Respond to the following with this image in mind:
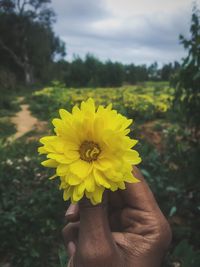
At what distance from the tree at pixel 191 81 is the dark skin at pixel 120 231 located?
2249 millimetres

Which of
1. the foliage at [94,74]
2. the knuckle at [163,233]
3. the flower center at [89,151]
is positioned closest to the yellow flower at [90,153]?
the flower center at [89,151]

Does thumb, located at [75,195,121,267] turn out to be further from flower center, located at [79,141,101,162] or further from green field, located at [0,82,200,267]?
green field, located at [0,82,200,267]

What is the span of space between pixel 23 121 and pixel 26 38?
943 inches

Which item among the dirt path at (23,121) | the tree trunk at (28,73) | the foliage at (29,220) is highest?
the foliage at (29,220)

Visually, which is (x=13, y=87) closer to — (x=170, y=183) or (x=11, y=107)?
(x=11, y=107)

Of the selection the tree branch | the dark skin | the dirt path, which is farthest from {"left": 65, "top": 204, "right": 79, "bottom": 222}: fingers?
the tree branch

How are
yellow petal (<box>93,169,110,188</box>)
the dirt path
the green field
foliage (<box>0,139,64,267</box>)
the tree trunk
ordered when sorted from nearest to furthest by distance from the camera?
yellow petal (<box>93,169,110,188</box>), the green field, foliage (<box>0,139,64,267</box>), the dirt path, the tree trunk

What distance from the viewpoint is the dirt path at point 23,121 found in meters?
10.1

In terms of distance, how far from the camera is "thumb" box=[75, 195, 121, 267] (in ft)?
→ 2.74

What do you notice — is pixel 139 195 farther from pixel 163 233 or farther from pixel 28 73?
pixel 28 73

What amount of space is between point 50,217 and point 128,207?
2.80 meters

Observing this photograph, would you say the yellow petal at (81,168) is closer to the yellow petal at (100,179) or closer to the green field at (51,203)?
the yellow petal at (100,179)

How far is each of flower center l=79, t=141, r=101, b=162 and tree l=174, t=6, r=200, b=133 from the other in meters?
2.33

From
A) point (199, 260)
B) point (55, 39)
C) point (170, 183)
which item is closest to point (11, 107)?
point (170, 183)
